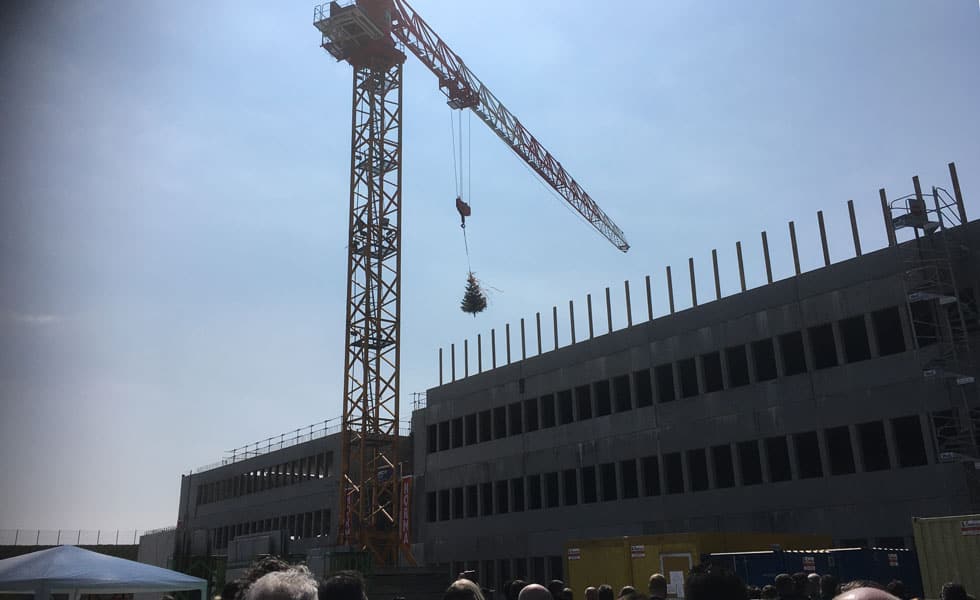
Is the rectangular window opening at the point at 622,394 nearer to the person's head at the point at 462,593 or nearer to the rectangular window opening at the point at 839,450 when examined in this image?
the rectangular window opening at the point at 839,450

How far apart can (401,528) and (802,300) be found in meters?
27.1

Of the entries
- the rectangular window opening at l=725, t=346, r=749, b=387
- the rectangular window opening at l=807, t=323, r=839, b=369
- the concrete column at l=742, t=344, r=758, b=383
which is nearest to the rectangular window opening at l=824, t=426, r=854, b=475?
the rectangular window opening at l=807, t=323, r=839, b=369

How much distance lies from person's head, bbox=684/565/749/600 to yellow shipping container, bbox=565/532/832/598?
20.5 m

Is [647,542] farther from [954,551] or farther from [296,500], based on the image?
[296,500]

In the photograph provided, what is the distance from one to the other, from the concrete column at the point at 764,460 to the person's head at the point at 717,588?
3453cm

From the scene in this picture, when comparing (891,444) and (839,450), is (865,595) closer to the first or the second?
(891,444)

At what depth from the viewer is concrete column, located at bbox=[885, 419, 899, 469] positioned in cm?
3172

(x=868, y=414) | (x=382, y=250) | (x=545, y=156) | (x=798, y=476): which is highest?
(x=545, y=156)

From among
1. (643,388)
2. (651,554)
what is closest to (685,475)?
(643,388)

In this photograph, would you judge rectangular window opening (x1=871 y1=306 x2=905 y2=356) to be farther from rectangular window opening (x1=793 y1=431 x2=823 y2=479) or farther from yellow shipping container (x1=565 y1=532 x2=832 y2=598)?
yellow shipping container (x1=565 y1=532 x2=832 y2=598)

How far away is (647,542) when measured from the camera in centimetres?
2520

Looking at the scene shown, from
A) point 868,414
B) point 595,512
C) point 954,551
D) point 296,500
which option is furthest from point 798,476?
point 296,500

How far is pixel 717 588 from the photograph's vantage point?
3.66 meters

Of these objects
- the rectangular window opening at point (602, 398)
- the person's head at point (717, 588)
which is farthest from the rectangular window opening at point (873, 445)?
the person's head at point (717, 588)
